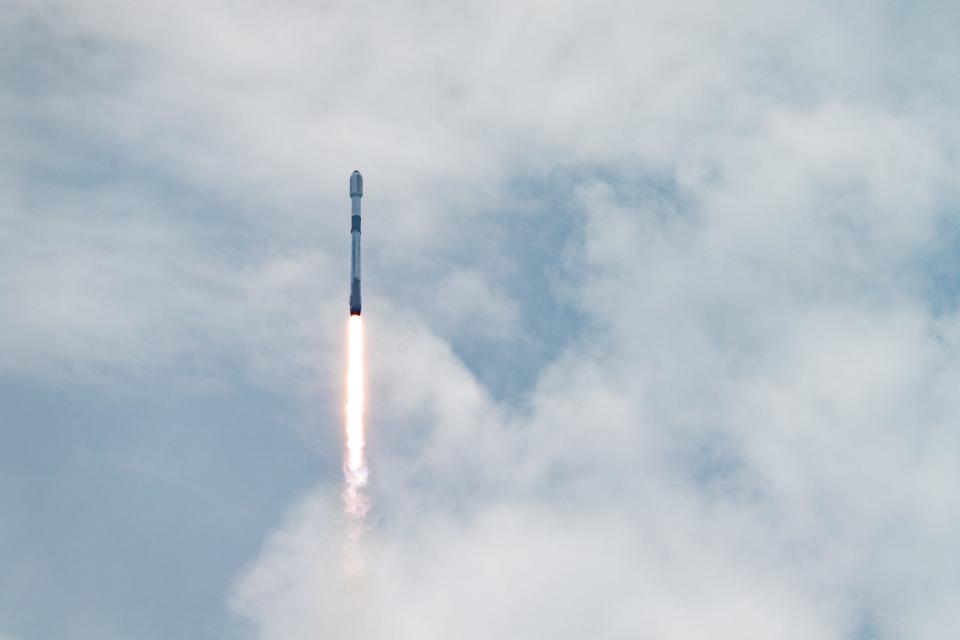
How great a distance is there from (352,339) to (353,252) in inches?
409

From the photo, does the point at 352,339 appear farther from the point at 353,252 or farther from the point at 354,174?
the point at 354,174

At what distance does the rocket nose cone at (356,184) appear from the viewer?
151 metres

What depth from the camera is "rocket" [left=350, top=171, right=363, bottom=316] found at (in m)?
144

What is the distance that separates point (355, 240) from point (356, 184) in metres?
7.87

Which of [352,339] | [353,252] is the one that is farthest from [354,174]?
[352,339]

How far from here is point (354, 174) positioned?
152m

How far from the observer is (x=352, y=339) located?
146 m

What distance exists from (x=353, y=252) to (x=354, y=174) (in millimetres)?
11157

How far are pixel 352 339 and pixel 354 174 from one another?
832 inches

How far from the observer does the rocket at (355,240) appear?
→ 14375 cm

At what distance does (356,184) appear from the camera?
15150 cm

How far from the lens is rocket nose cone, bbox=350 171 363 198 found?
151000 millimetres

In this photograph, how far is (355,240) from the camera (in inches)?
5832

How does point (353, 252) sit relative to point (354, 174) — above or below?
below
